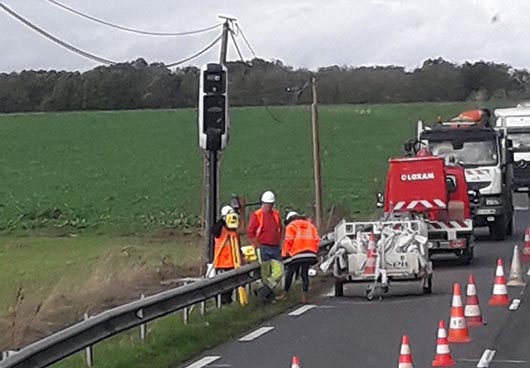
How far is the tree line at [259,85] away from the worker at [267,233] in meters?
16.8

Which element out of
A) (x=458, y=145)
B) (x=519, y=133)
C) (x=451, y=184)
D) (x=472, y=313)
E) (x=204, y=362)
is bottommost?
(x=204, y=362)

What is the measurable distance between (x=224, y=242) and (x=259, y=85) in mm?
28118

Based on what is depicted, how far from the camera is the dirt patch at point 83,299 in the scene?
1647 cm

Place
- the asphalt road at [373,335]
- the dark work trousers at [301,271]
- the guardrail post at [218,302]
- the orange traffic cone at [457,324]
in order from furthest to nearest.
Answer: the dark work trousers at [301,271], the guardrail post at [218,302], the orange traffic cone at [457,324], the asphalt road at [373,335]

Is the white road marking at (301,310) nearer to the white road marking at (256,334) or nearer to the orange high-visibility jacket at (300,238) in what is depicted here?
the orange high-visibility jacket at (300,238)

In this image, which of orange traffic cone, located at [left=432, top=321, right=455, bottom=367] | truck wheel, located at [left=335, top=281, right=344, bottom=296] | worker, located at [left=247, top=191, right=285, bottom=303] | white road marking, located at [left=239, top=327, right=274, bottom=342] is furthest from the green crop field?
orange traffic cone, located at [left=432, top=321, right=455, bottom=367]

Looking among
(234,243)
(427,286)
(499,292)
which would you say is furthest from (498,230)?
(234,243)

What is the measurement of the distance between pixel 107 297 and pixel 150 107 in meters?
73.5

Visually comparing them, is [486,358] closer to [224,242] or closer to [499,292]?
[499,292]

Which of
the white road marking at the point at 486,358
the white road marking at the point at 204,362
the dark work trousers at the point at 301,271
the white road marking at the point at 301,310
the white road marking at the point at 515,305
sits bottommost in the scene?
the white road marking at the point at 204,362

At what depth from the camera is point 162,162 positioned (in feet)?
223

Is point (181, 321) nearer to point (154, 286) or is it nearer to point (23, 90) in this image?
point (154, 286)

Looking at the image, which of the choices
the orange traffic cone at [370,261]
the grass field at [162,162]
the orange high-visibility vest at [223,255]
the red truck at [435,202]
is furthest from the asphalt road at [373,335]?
the grass field at [162,162]

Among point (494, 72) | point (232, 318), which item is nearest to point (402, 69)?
point (494, 72)
